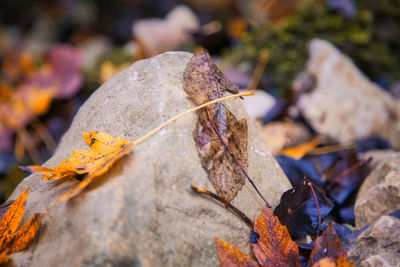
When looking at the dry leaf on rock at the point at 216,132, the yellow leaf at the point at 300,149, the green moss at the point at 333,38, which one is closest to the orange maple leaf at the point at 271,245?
the dry leaf on rock at the point at 216,132

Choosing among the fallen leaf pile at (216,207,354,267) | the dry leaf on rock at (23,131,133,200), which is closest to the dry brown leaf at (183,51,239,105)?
the dry leaf on rock at (23,131,133,200)

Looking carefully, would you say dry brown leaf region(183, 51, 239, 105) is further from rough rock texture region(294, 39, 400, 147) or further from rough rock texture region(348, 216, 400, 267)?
rough rock texture region(294, 39, 400, 147)

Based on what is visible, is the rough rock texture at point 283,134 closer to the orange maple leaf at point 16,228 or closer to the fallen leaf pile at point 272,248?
the fallen leaf pile at point 272,248

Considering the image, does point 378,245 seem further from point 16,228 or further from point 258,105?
point 258,105

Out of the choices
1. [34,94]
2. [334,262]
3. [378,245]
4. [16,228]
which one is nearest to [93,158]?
[16,228]

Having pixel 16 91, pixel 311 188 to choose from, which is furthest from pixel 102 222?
pixel 16 91
